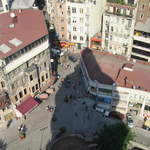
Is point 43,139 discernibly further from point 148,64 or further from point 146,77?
point 148,64

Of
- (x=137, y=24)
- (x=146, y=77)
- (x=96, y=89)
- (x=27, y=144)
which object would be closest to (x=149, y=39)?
(x=137, y=24)

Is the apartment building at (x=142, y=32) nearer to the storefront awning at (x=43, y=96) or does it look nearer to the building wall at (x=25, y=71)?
the building wall at (x=25, y=71)

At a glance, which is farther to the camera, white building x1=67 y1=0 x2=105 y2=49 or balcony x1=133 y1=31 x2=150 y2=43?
white building x1=67 y1=0 x2=105 y2=49

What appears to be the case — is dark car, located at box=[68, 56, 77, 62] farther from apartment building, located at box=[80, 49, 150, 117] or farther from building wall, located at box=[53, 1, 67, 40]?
apartment building, located at box=[80, 49, 150, 117]

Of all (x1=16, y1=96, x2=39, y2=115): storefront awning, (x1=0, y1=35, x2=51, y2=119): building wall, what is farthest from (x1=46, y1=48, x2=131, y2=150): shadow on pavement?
(x1=0, y1=35, x2=51, y2=119): building wall

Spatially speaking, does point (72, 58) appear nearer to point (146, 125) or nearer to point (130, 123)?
point (130, 123)

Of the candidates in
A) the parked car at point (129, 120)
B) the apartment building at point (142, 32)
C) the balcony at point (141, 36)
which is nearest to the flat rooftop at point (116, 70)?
the apartment building at point (142, 32)
